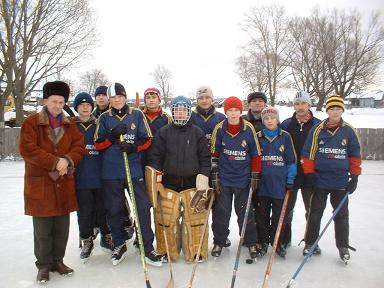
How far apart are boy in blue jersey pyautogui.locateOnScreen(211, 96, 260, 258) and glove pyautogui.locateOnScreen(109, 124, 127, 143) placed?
919 millimetres

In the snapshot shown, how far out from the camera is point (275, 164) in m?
3.46

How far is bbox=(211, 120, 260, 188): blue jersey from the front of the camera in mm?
3406

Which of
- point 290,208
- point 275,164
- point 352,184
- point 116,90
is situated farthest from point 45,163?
point 352,184

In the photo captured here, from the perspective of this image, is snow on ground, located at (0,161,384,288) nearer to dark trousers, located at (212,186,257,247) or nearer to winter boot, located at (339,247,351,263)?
winter boot, located at (339,247,351,263)

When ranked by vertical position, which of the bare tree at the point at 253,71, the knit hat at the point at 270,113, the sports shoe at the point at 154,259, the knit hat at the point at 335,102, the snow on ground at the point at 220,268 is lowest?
the snow on ground at the point at 220,268

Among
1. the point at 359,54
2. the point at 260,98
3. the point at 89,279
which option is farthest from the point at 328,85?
the point at 89,279

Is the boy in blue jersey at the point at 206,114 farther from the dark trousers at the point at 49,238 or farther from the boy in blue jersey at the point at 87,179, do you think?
the dark trousers at the point at 49,238

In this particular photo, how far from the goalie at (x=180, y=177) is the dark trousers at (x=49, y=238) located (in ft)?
2.85

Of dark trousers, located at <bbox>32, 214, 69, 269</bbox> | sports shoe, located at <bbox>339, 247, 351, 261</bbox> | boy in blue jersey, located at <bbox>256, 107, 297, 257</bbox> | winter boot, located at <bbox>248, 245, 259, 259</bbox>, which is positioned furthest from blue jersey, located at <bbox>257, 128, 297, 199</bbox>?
dark trousers, located at <bbox>32, 214, 69, 269</bbox>

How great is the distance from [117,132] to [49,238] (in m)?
1.13

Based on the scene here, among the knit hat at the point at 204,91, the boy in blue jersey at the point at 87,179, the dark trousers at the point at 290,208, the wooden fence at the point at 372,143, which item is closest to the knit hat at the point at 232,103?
the knit hat at the point at 204,91

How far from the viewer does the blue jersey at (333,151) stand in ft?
10.9

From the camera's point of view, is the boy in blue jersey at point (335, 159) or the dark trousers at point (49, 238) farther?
the boy in blue jersey at point (335, 159)

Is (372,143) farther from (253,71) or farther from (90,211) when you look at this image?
(253,71)
